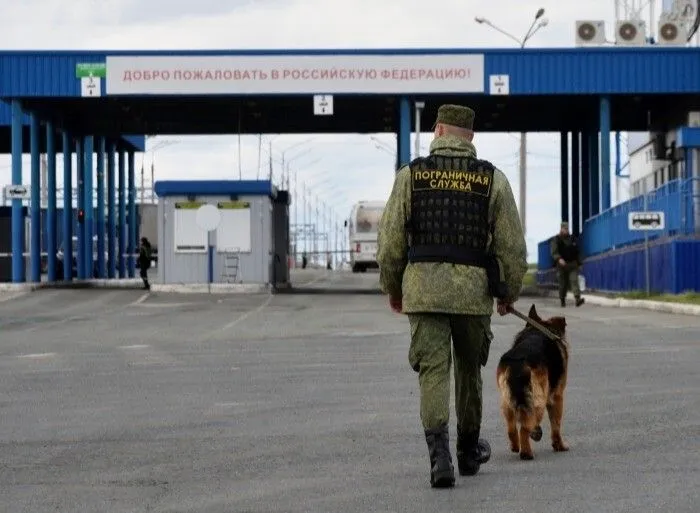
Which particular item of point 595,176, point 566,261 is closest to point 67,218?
point 595,176

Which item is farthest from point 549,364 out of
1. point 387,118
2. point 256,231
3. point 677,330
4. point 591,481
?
point 387,118

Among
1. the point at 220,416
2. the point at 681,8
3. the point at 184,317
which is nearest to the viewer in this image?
the point at 220,416

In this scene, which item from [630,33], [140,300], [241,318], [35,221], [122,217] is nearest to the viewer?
[241,318]

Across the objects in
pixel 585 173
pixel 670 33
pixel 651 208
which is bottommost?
pixel 651 208

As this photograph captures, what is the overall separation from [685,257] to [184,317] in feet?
32.8

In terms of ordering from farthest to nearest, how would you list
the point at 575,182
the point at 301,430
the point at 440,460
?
the point at 575,182
the point at 301,430
the point at 440,460

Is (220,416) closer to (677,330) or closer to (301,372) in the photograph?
(301,372)

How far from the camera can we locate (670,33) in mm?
45906

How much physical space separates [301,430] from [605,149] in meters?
35.3

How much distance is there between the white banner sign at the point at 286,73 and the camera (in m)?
44.3

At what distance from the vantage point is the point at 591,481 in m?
7.88

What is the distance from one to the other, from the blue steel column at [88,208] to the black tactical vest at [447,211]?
45.9 meters

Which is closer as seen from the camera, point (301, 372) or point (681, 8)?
point (301, 372)

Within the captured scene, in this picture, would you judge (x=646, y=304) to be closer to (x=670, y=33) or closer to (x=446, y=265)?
(x=670, y=33)
